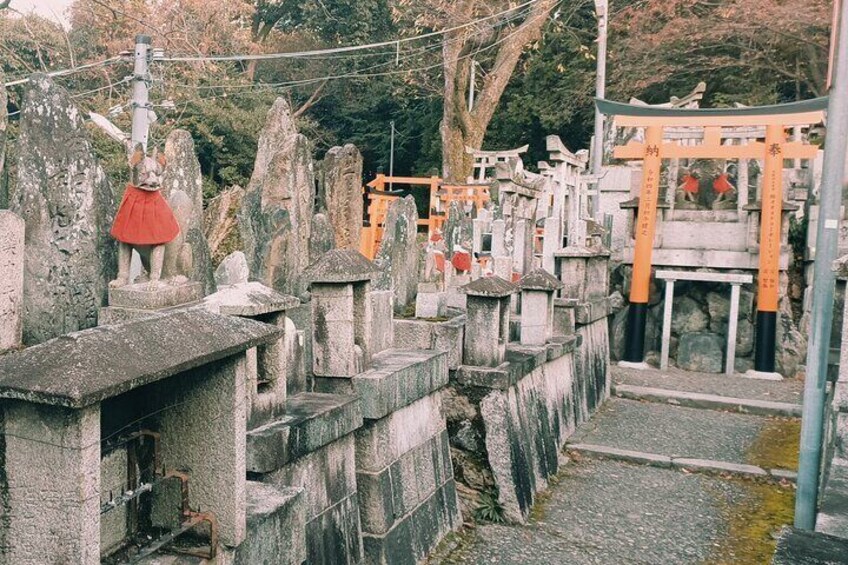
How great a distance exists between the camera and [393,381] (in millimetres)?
5551

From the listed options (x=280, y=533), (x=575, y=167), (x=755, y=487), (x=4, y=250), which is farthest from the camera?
(x=575, y=167)

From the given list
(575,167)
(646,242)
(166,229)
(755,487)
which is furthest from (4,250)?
(646,242)

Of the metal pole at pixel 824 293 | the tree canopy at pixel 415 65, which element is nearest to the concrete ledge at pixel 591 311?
the metal pole at pixel 824 293

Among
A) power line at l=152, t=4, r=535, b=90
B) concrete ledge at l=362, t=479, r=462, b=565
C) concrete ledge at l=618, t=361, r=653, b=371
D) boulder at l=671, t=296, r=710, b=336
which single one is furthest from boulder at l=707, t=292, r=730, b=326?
power line at l=152, t=4, r=535, b=90

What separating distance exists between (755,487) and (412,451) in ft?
14.2

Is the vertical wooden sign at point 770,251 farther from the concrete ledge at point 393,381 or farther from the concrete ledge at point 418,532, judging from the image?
the concrete ledge at point 393,381

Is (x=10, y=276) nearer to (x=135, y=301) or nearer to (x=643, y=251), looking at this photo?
(x=135, y=301)

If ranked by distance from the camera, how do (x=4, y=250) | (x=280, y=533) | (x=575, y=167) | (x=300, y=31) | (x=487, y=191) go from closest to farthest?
(x=280, y=533) < (x=4, y=250) < (x=575, y=167) < (x=487, y=191) < (x=300, y=31)

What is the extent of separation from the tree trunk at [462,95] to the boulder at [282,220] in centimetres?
1249

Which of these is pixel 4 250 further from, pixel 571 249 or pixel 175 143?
pixel 571 249

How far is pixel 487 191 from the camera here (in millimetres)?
20141

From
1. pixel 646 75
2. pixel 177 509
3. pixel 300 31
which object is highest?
pixel 300 31

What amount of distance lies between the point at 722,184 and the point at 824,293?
32.3 ft

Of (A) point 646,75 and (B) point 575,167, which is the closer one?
(B) point 575,167
